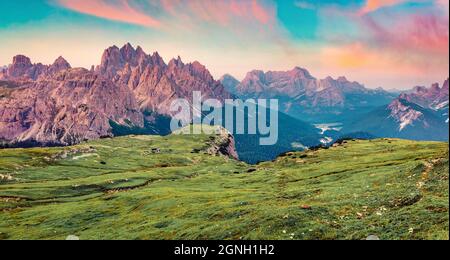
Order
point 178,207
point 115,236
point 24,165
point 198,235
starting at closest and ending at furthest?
1. point 198,235
2. point 115,236
3. point 178,207
4. point 24,165

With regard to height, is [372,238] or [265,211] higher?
[372,238]

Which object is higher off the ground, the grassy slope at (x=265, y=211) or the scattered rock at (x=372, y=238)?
the scattered rock at (x=372, y=238)

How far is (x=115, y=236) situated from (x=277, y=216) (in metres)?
26.4

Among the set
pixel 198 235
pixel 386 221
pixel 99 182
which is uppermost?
pixel 386 221

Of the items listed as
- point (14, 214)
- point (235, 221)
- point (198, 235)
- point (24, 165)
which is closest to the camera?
point (198, 235)

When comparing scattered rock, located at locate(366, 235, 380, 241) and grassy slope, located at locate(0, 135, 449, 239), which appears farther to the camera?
grassy slope, located at locate(0, 135, 449, 239)

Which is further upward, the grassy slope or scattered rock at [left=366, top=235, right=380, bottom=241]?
scattered rock at [left=366, top=235, right=380, bottom=241]

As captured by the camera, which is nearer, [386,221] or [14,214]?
[386,221]

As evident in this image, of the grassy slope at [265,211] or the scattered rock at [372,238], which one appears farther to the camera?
the grassy slope at [265,211]

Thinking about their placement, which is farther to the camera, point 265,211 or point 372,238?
point 265,211
